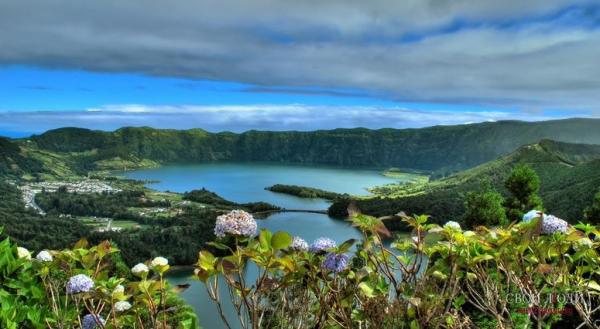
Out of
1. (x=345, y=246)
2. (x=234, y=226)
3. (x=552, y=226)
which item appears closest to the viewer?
(x=234, y=226)

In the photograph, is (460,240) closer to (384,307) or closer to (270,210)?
(384,307)

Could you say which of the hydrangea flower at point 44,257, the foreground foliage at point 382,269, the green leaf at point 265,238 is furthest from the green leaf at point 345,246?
the hydrangea flower at point 44,257

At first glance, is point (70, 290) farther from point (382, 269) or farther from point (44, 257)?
point (382, 269)

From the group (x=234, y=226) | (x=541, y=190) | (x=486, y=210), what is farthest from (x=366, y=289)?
(x=541, y=190)

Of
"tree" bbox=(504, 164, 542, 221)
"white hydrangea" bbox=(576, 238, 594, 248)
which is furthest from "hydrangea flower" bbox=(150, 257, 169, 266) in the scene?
"tree" bbox=(504, 164, 542, 221)

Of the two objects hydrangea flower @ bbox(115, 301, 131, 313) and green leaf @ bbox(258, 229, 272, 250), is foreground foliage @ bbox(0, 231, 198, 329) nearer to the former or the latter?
hydrangea flower @ bbox(115, 301, 131, 313)
